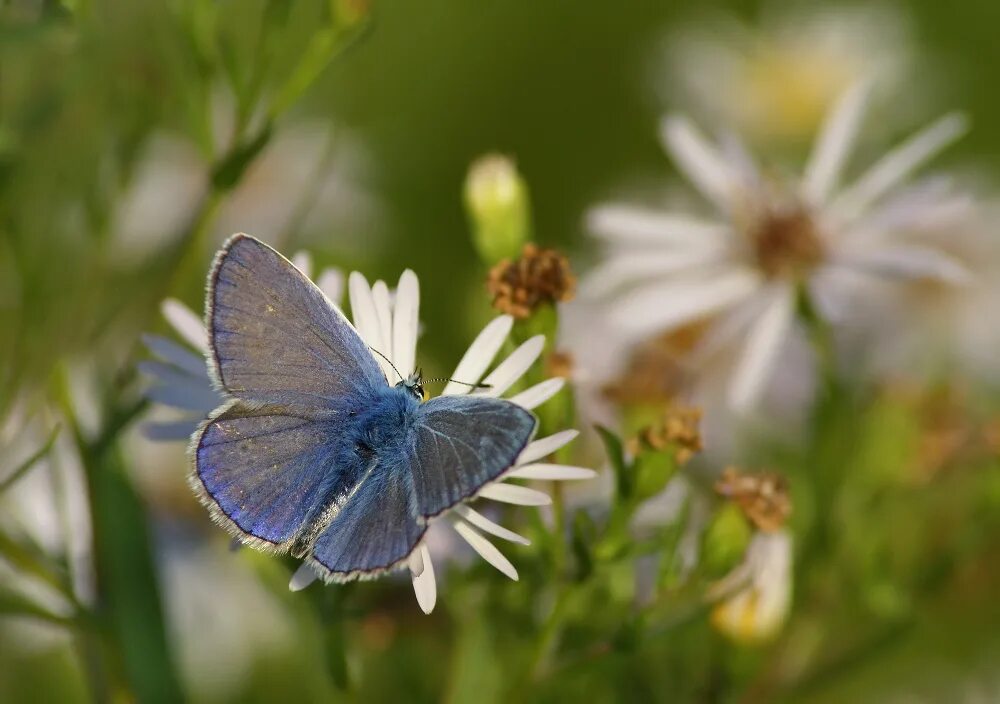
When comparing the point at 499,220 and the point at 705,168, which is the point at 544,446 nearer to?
the point at 499,220

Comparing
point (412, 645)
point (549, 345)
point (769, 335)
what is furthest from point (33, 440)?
point (769, 335)

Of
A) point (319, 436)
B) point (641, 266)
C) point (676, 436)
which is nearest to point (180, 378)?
point (319, 436)

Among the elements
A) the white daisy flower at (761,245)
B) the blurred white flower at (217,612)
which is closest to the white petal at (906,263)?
the white daisy flower at (761,245)

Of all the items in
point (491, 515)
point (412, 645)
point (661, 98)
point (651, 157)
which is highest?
point (661, 98)

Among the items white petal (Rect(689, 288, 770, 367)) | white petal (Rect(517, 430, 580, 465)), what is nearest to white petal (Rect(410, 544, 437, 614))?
white petal (Rect(517, 430, 580, 465))

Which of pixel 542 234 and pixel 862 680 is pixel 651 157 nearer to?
pixel 542 234

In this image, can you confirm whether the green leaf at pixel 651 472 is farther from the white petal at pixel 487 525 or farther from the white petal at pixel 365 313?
the white petal at pixel 365 313
